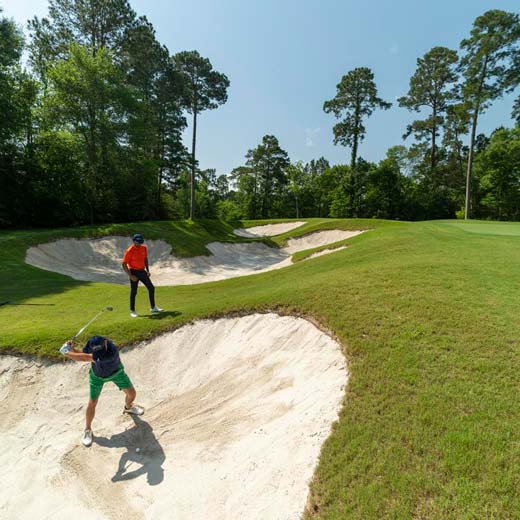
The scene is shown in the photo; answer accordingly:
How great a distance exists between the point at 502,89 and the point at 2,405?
41419 mm

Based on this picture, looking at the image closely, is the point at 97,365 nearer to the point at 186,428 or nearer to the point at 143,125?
the point at 186,428

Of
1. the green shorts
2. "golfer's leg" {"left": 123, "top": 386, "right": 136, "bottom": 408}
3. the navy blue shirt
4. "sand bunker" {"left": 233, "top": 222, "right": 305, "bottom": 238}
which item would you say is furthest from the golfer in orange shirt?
"sand bunker" {"left": 233, "top": 222, "right": 305, "bottom": 238}

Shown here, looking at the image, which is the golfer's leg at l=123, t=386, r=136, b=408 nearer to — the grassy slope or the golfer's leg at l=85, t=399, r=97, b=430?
the golfer's leg at l=85, t=399, r=97, b=430

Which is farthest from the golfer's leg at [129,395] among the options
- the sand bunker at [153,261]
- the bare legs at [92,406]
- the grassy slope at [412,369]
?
the sand bunker at [153,261]

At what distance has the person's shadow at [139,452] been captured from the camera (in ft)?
14.9

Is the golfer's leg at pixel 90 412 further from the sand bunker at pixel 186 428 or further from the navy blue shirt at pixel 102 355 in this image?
the navy blue shirt at pixel 102 355

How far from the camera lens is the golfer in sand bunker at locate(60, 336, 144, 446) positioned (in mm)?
5062

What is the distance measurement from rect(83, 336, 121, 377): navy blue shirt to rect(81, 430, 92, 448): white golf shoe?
1116mm

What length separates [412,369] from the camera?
4430mm

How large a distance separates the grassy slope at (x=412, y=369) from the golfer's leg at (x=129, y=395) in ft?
6.09

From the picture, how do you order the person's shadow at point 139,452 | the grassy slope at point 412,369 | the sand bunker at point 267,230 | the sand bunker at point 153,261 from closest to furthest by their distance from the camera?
the grassy slope at point 412,369 → the person's shadow at point 139,452 → the sand bunker at point 153,261 → the sand bunker at point 267,230

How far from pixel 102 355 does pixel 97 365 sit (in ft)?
0.64

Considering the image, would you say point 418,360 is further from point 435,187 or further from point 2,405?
point 435,187

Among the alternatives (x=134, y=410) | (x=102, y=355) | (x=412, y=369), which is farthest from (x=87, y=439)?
(x=412, y=369)
